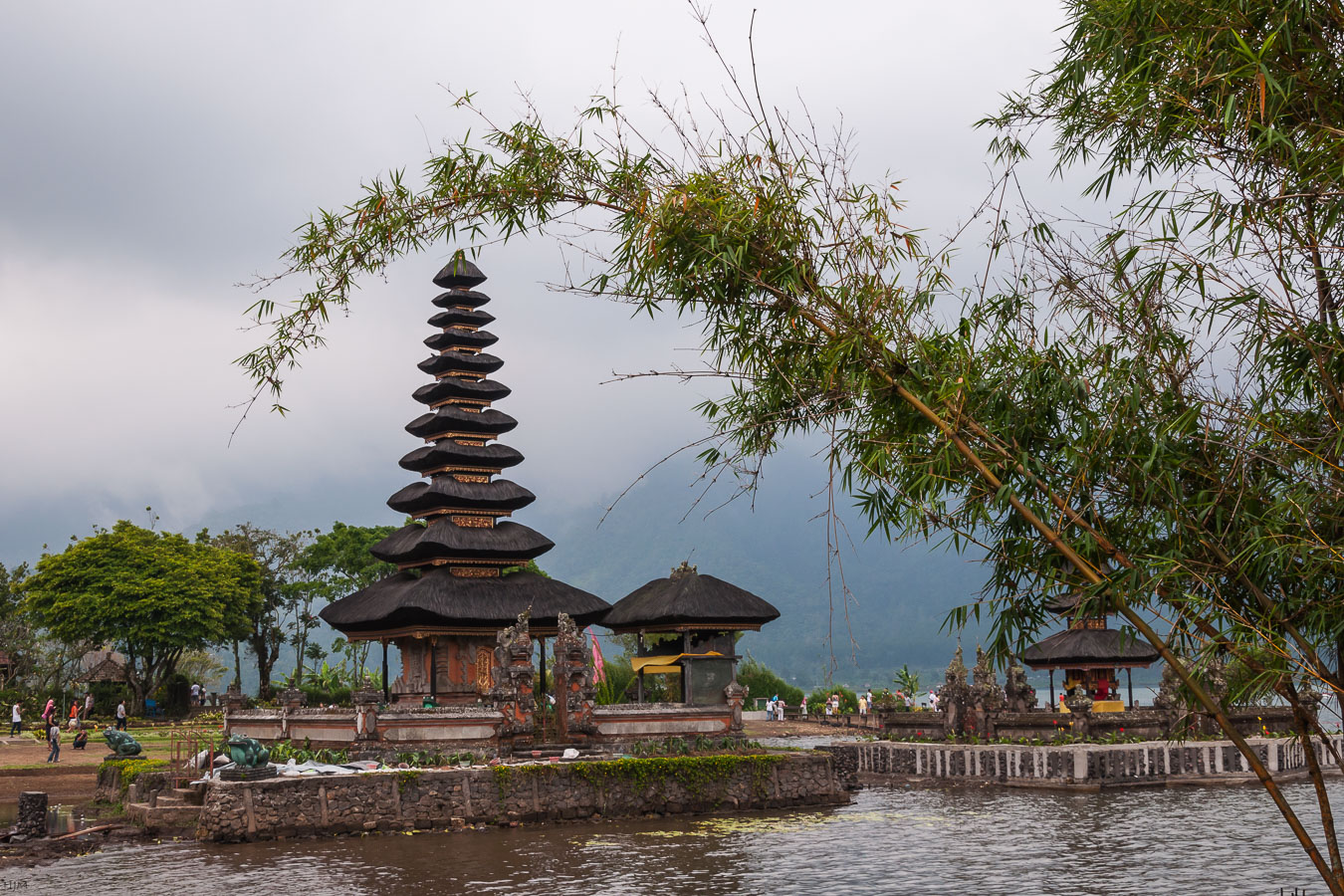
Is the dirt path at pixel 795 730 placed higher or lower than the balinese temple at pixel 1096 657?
lower

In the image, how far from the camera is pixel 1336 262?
9500 mm

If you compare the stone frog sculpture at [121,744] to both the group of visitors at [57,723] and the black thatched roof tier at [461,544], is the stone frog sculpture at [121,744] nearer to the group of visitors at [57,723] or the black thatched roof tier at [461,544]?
the group of visitors at [57,723]

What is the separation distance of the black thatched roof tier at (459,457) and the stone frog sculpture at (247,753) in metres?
15.2

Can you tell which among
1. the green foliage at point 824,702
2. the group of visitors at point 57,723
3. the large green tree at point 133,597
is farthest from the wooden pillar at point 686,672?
the green foliage at point 824,702

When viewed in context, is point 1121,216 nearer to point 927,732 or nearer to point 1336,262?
point 1336,262

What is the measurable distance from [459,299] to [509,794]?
1954cm

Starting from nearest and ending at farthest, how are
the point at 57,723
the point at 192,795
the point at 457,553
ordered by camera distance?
1. the point at 192,795
2. the point at 457,553
3. the point at 57,723

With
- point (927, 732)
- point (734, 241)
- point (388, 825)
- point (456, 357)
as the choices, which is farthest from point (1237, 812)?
point (456, 357)

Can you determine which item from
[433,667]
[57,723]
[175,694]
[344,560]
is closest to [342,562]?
[344,560]

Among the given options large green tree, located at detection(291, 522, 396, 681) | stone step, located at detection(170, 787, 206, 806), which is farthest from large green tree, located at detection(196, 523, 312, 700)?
stone step, located at detection(170, 787, 206, 806)

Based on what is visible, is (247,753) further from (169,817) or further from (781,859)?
(781,859)

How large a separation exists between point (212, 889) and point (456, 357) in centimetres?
2289

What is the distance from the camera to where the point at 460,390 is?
124 ft

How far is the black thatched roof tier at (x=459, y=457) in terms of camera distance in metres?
36.9
